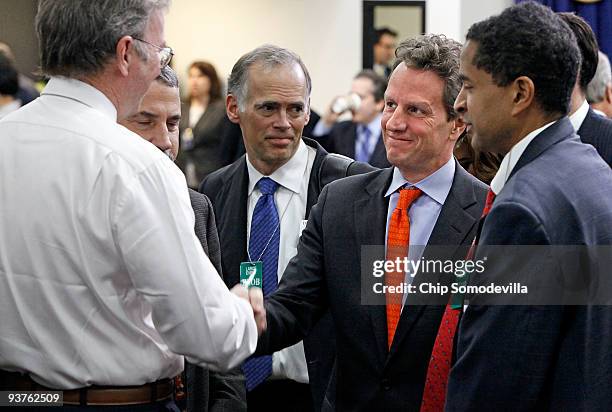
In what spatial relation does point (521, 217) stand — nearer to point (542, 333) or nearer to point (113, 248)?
point (542, 333)

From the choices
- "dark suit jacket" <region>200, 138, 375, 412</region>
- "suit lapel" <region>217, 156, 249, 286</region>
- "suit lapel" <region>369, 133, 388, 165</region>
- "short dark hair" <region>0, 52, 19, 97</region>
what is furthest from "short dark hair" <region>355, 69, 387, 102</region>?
"suit lapel" <region>217, 156, 249, 286</region>

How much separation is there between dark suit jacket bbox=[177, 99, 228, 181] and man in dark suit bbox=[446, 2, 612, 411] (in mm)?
7072

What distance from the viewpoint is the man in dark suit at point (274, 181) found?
3.13m

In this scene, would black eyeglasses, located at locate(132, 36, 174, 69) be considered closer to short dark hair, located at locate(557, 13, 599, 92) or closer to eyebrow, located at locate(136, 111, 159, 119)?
eyebrow, located at locate(136, 111, 159, 119)

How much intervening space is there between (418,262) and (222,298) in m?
0.67

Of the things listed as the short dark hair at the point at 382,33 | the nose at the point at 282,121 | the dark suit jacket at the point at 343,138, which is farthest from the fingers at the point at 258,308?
the short dark hair at the point at 382,33

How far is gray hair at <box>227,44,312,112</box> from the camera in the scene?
134 inches

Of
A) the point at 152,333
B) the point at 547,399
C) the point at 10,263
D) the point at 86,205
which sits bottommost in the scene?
the point at 547,399

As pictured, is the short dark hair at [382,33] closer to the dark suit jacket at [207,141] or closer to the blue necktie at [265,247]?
the dark suit jacket at [207,141]

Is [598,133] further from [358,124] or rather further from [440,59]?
[358,124]

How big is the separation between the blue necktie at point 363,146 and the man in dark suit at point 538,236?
18.8ft

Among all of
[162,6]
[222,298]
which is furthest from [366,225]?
[162,6]

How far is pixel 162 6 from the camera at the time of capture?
2139 millimetres

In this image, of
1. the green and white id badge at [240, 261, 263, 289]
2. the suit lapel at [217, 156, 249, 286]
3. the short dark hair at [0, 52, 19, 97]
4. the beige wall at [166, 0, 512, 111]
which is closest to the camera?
the green and white id badge at [240, 261, 263, 289]
